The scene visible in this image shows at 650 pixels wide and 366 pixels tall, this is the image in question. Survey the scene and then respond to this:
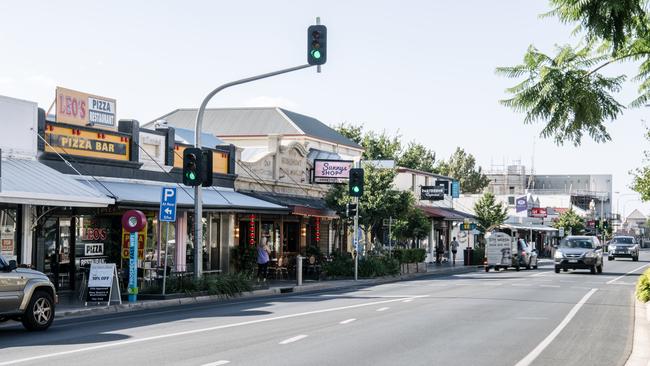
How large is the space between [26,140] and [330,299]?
31.6ft

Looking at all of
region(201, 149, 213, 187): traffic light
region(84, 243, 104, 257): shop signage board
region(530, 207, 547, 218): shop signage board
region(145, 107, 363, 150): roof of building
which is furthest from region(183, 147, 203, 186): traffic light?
region(530, 207, 547, 218): shop signage board

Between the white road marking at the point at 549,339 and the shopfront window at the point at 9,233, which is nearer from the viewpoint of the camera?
the white road marking at the point at 549,339

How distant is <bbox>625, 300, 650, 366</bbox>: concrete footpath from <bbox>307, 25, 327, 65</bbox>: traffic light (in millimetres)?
9133

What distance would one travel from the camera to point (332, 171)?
39344 millimetres

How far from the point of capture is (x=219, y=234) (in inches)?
1308

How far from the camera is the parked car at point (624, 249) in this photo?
65312 millimetres

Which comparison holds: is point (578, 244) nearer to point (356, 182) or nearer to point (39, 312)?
point (356, 182)

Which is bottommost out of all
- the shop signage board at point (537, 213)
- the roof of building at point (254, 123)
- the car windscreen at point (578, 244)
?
the car windscreen at point (578, 244)

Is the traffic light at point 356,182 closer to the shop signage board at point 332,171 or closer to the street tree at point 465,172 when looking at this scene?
the shop signage board at point 332,171

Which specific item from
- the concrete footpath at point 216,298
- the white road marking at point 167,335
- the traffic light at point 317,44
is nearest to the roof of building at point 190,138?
the concrete footpath at point 216,298

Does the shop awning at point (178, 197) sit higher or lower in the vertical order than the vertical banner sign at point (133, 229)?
higher

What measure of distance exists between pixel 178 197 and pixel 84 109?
441cm

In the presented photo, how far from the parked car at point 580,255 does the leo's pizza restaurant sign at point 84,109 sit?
23.8 meters

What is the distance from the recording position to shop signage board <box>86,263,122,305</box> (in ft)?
66.7
